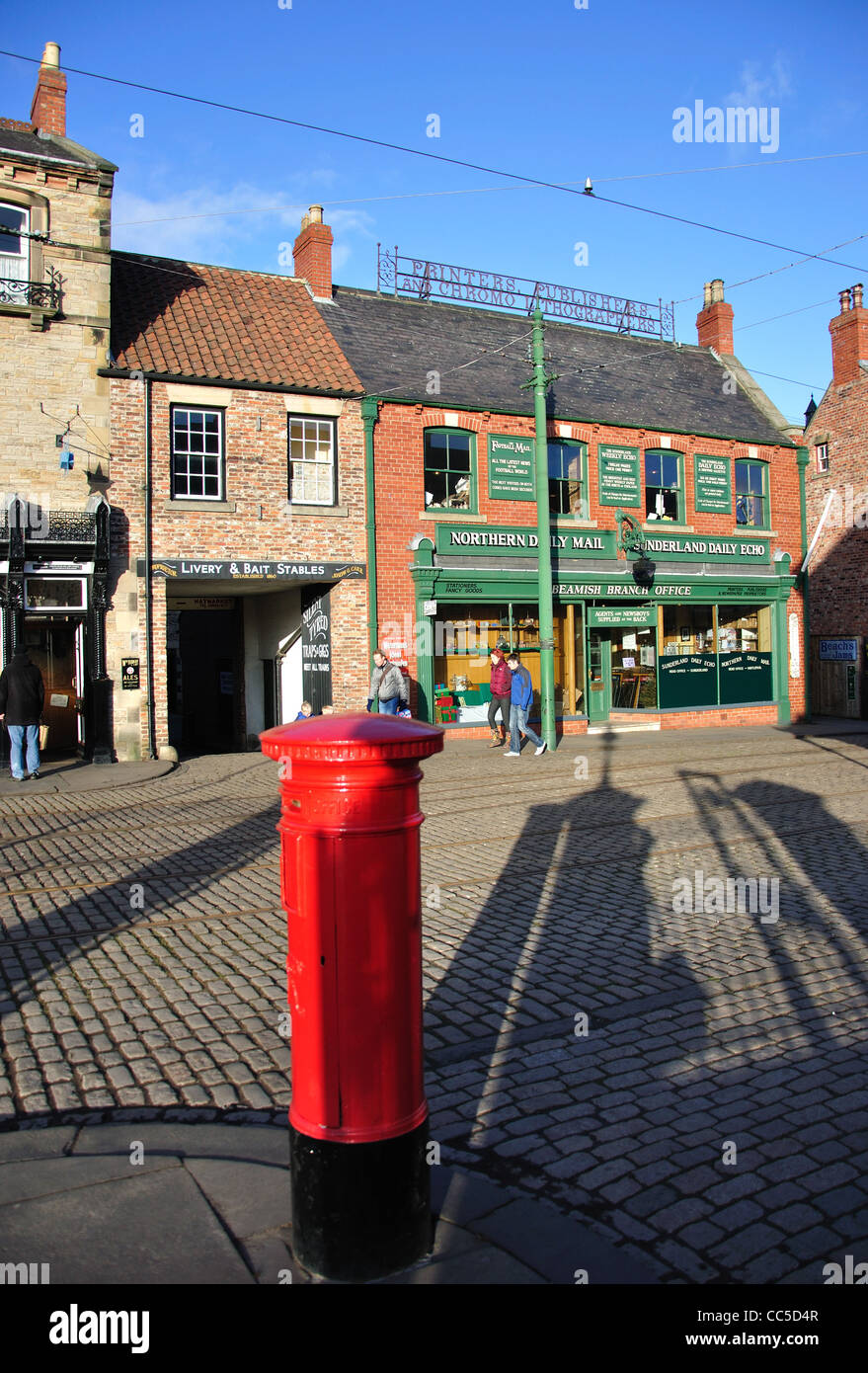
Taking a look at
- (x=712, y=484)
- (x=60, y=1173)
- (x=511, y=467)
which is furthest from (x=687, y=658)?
(x=60, y=1173)

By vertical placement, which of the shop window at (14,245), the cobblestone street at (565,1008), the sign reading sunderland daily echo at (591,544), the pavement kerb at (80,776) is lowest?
the cobblestone street at (565,1008)

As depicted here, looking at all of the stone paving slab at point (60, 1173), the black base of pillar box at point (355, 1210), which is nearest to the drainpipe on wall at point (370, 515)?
the stone paving slab at point (60, 1173)

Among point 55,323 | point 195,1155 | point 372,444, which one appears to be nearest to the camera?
point 195,1155

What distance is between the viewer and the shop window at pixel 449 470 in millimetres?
19375

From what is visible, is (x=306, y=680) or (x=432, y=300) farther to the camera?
(x=432, y=300)

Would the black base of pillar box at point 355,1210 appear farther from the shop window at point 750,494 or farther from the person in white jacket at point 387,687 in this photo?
the shop window at point 750,494

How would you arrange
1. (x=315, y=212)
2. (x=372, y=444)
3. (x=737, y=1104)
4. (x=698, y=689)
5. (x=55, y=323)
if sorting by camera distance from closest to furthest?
(x=737, y=1104) → (x=55, y=323) → (x=372, y=444) → (x=315, y=212) → (x=698, y=689)

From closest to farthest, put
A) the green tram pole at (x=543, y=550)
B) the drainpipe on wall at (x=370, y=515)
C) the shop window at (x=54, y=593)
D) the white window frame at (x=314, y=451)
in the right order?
the shop window at (x=54, y=593) → the green tram pole at (x=543, y=550) → the white window frame at (x=314, y=451) → the drainpipe on wall at (x=370, y=515)

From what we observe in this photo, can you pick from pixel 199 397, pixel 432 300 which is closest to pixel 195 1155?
pixel 199 397

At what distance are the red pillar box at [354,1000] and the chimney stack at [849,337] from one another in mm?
27852

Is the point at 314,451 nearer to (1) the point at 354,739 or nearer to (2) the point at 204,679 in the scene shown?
(2) the point at 204,679
